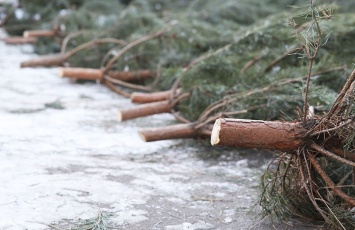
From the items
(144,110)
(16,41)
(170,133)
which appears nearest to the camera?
(170,133)

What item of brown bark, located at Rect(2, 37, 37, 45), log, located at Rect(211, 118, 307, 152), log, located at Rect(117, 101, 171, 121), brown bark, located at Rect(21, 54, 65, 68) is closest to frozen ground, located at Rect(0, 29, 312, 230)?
log, located at Rect(117, 101, 171, 121)

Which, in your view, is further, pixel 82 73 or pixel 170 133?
pixel 82 73

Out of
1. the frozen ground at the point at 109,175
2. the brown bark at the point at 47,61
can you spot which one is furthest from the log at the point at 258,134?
the brown bark at the point at 47,61

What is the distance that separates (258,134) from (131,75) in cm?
321

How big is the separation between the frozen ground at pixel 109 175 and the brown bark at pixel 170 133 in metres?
0.11

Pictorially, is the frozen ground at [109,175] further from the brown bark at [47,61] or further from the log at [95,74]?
the brown bark at [47,61]

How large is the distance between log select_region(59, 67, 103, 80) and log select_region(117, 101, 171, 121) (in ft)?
4.43

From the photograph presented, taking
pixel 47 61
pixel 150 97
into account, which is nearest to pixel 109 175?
pixel 150 97

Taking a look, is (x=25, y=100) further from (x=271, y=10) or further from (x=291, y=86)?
(x=271, y=10)

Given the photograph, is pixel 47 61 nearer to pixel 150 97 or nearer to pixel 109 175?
pixel 150 97

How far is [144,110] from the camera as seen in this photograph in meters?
3.99

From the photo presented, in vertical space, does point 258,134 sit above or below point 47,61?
above

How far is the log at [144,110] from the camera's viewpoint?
13.0ft

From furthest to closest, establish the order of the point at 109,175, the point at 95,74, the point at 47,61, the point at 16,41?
the point at 16,41
the point at 47,61
the point at 95,74
the point at 109,175
